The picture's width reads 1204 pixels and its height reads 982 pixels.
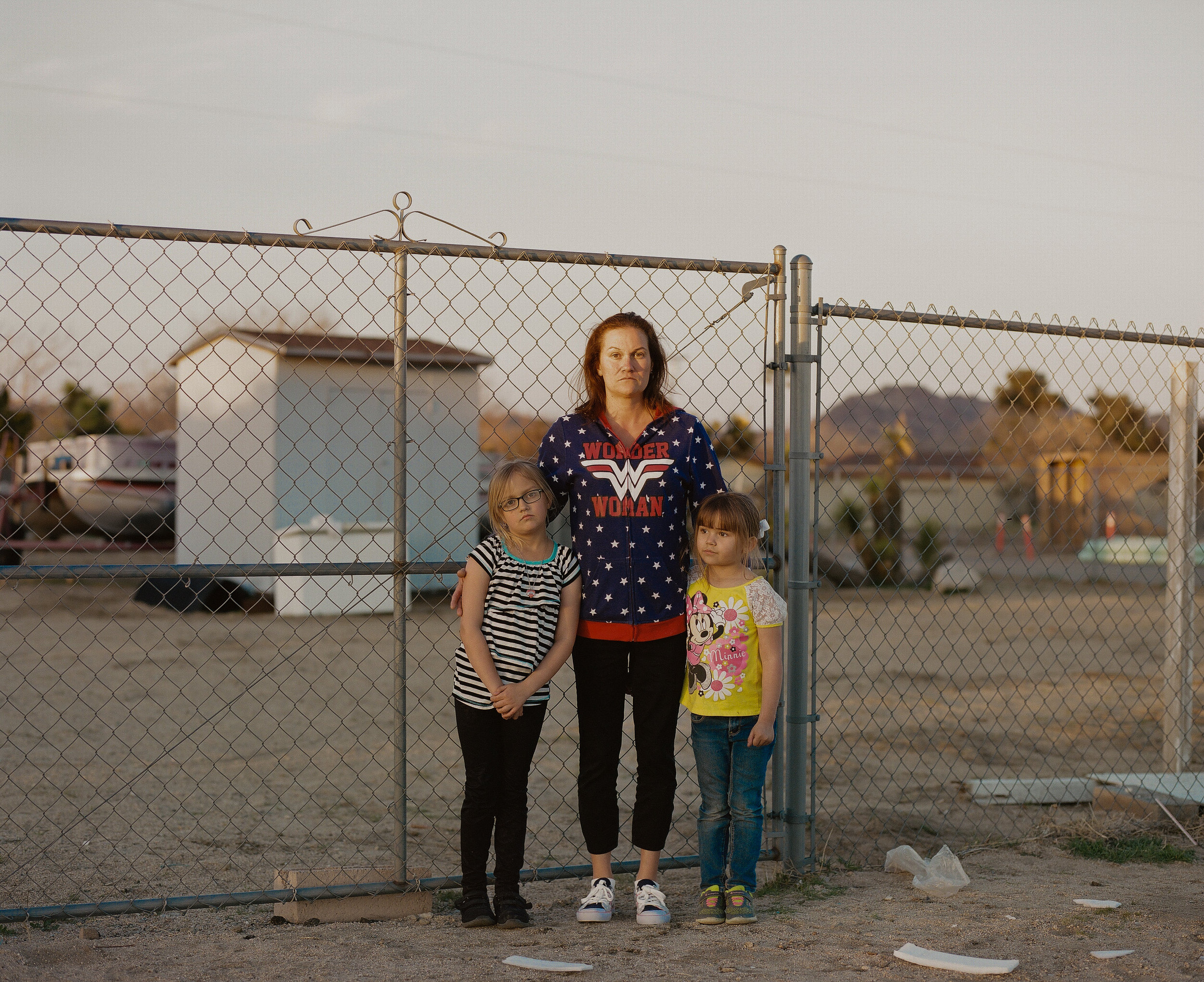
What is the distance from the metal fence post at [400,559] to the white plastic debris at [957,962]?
1.55 m

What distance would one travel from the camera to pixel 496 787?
311 cm

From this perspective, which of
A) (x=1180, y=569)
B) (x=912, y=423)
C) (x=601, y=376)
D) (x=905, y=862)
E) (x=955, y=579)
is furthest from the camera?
(x=912, y=423)

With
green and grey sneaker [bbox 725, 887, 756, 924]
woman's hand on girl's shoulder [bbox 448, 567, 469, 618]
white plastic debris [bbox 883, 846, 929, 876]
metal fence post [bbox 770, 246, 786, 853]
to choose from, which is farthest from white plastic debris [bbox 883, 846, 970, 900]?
woman's hand on girl's shoulder [bbox 448, 567, 469, 618]

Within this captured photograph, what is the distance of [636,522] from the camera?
313 cm

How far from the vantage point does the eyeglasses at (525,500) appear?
3061 millimetres

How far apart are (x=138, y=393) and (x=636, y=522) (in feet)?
11.9

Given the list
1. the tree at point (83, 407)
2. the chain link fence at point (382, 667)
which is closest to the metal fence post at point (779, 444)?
the chain link fence at point (382, 667)

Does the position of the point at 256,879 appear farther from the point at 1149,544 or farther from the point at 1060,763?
the point at 1149,544

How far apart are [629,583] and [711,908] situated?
1.06 meters

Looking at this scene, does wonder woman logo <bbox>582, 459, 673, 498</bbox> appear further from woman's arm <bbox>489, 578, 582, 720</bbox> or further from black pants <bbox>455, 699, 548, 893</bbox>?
black pants <bbox>455, 699, 548, 893</bbox>

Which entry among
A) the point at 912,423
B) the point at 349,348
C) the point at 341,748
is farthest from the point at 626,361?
the point at 912,423

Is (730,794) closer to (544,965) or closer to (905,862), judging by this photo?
(544,965)

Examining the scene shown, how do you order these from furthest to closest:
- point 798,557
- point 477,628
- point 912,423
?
point 912,423, point 798,557, point 477,628

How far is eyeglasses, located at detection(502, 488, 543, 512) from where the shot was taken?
306 centimetres
